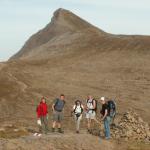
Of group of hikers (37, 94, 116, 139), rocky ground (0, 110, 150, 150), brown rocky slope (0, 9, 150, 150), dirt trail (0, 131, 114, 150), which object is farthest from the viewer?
brown rocky slope (0, 9, 150, 150)

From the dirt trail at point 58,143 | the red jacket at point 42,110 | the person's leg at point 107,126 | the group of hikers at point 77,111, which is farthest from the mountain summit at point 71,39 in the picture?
the dirt trail at point 58,143

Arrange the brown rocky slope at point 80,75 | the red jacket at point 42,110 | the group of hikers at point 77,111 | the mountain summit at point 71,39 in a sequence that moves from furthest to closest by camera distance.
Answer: the mountain summit at point 71,39 < the brown rocky slope at point 80,75 < the red jacket at point 42,110 < the group of hikers at point 77,111

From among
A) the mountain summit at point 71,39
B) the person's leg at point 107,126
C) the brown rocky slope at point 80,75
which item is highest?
the mountain summit at point 71,39

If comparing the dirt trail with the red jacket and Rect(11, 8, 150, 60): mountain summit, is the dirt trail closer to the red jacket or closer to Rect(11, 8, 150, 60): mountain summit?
the red jacket

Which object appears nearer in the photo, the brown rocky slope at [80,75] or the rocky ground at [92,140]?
the rocky ground at [92,140]

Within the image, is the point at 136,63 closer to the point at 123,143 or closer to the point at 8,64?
the point at 8,64

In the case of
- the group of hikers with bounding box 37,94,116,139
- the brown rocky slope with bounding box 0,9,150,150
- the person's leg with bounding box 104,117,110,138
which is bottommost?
the person's leg with bounding box 104,117,110,138

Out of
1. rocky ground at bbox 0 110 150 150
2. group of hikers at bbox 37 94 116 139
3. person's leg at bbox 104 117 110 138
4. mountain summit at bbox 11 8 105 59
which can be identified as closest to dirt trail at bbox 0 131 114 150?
rocky ground at bbox 0 110 150 150

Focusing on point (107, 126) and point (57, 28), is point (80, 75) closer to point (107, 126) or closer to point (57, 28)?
point (107, 126)

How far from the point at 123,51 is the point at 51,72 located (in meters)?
15.5

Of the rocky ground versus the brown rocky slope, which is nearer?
the rocky ground

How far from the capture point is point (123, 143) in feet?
98.0

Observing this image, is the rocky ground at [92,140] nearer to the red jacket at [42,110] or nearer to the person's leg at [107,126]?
the person's leg at [107,126]

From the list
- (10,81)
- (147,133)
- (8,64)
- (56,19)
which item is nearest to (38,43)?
(56,19)
